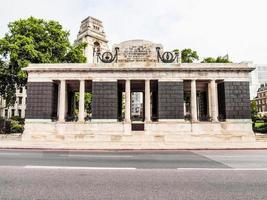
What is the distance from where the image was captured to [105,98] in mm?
24516

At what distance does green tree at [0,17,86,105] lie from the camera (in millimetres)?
30312

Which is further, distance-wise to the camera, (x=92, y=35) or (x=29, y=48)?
(x=92, y=35)

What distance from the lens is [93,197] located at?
18.3 feet

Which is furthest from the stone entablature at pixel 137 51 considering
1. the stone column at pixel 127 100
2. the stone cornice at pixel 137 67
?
the stone column at pixel 127 100

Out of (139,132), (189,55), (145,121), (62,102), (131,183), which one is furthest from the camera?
(189,55)

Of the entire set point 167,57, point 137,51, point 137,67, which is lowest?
point 137,67

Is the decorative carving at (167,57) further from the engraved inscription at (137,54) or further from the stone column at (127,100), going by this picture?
the stone column at (127,100)

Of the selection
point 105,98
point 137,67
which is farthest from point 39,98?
point 137,67

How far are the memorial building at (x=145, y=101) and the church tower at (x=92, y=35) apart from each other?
77303mm

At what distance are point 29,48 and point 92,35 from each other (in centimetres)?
7891

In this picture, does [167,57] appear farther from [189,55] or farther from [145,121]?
[189,55]

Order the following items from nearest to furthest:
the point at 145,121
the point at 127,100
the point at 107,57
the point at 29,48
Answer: the point at 145,121 < the point at 127,100 < the point at 107,57 < the point at 29,48

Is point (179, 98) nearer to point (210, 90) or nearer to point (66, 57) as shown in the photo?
point (210, 90)

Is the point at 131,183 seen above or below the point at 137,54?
below
